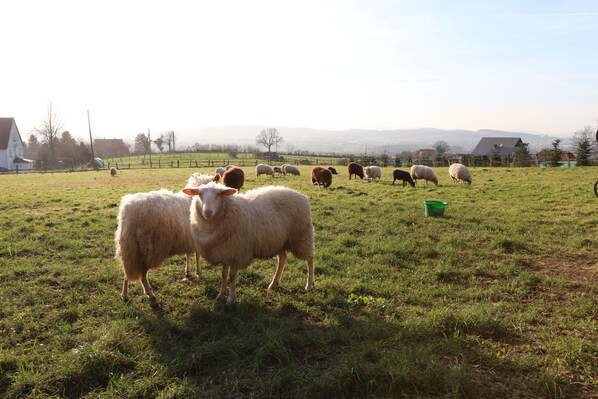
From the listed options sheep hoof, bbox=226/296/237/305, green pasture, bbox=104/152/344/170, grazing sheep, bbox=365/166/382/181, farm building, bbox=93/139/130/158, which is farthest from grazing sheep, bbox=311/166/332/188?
farm building, bbox=93/139/130/158

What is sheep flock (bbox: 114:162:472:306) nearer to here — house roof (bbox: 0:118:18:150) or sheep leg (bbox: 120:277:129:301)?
sheep leg (bbox: 120:277:129:301)

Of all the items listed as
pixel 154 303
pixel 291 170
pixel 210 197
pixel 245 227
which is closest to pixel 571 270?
pixel 245 227

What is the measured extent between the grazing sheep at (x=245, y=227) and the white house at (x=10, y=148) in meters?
69.1

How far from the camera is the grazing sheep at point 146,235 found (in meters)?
5.50

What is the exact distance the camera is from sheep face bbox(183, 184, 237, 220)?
530 cm

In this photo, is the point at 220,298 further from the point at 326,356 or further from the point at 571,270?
the point at 571,270

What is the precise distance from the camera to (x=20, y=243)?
8289mm

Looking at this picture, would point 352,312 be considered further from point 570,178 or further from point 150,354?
point 570,178

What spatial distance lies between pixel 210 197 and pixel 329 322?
2.48 m

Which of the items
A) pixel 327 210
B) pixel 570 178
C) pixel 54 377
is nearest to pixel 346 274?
pixel 54 377

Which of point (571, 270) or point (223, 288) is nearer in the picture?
point (223, 288)

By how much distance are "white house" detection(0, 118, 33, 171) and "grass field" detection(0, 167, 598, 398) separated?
223 ft

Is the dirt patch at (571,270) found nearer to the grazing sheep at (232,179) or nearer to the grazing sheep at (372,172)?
the grazing sheep at (232,179)

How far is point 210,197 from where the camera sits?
17.6 ft
